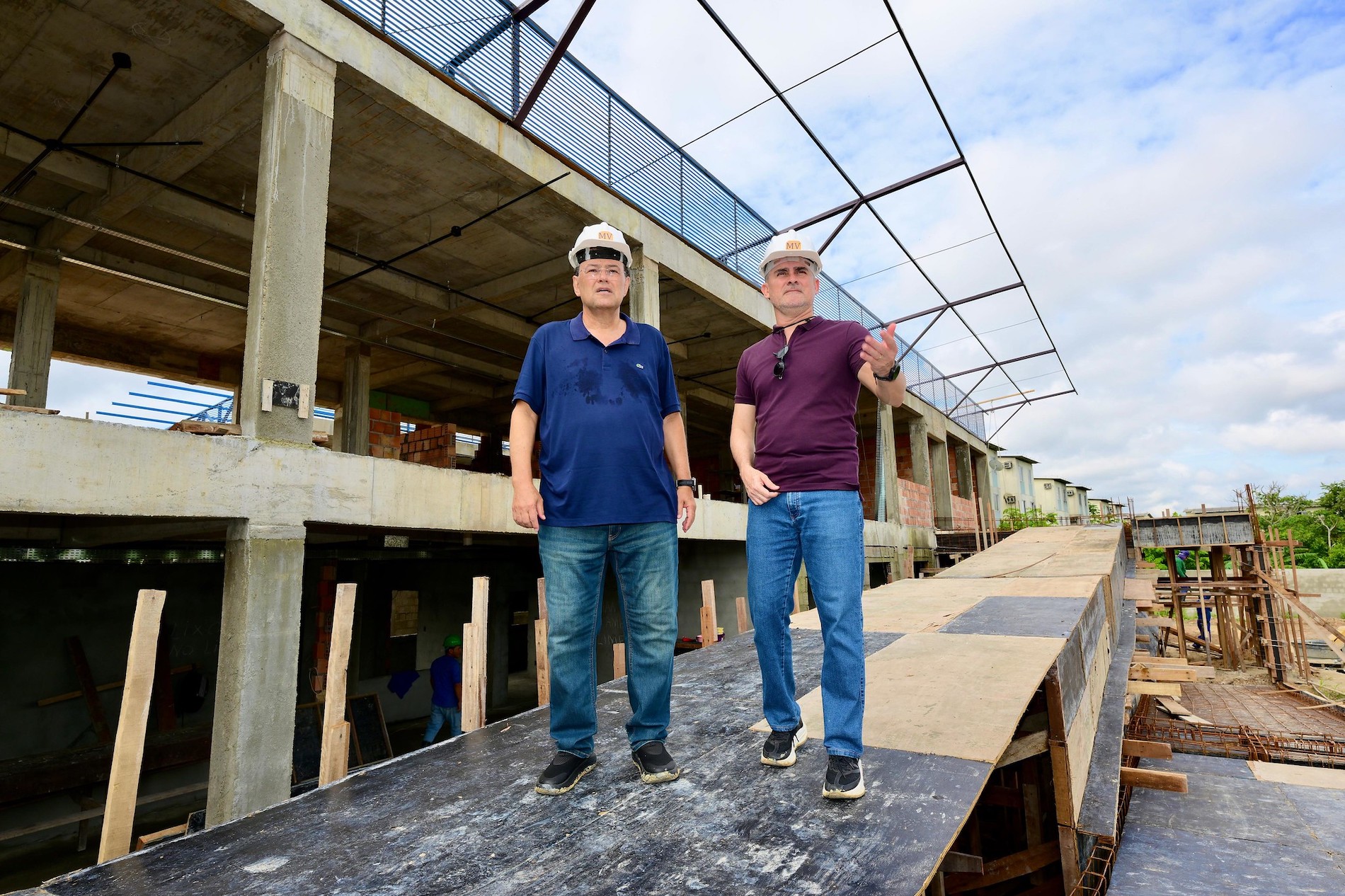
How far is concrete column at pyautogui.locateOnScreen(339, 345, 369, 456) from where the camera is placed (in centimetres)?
1269

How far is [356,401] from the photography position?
43.9 feet

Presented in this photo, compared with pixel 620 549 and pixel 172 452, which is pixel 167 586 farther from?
pixel 620 549

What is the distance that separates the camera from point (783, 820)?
1.97m

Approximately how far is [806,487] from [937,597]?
531 cm

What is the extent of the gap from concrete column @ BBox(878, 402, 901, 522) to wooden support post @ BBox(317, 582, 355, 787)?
15.7 metres

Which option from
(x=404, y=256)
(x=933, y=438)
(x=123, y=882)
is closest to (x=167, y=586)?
(x=404, y=256)

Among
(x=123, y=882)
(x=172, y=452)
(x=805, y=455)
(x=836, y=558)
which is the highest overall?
(x=172, y=452)

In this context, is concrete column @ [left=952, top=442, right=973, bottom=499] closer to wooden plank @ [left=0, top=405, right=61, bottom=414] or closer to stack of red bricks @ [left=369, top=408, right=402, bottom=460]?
stack of red bricks @ [left=369, top=408, right=402, bottom=460]

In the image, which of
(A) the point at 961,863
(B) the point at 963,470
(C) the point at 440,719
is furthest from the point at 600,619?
(B) the point at 963,470

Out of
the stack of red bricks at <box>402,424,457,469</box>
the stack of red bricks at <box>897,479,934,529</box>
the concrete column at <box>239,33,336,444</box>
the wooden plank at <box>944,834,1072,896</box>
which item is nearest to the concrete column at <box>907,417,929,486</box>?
the stack of red bricks at <box>897,479,934,529</box>

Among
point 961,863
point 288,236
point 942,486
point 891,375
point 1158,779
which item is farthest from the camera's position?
point 942,486

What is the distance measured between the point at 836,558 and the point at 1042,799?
3144 millimetres

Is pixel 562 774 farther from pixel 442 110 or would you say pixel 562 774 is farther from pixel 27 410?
pixel 442 110

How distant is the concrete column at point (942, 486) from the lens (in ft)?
75.5
